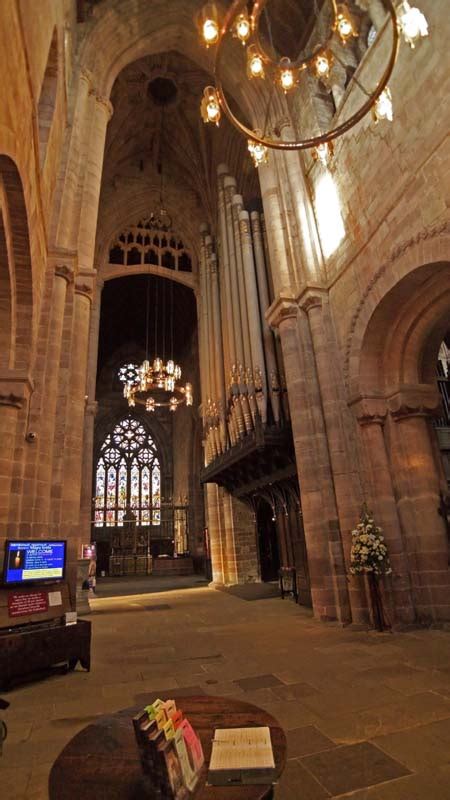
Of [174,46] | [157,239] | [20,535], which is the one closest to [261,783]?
[20,535]

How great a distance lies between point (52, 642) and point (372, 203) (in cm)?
839

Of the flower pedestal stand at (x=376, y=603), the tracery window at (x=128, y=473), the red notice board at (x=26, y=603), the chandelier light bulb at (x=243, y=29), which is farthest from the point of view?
the tracery window at (x=128, y=473)

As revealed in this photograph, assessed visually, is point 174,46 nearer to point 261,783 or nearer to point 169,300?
point 169,300

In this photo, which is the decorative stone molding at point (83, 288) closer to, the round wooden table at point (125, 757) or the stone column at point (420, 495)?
the stone column at point (420, 495)

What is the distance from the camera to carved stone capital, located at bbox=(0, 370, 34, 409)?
6.29 meters

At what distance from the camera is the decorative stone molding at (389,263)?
19.9ft

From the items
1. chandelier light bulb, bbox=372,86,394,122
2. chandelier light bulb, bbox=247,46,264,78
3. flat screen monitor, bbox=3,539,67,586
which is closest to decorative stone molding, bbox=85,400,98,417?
flat screen monitor, bbox=3,539,67,586

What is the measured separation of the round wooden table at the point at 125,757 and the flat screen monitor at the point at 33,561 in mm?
2995

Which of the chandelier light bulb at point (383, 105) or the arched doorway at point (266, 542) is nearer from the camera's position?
the chandelier light bulb at point (383, 105)

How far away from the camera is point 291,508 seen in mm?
10773

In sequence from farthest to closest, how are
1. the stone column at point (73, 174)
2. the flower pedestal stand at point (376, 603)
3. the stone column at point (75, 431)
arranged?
1. the stone column at point (73, 174)
2. the stone column at point (75, 431)
3. the flower pedestal stand at point (376, 603)

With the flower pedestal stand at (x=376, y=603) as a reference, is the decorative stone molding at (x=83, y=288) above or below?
above

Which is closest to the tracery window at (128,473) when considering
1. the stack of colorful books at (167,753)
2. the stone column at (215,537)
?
the stone column at (215,537)

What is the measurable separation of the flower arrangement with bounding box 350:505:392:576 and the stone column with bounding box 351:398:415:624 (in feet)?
0.96
